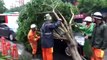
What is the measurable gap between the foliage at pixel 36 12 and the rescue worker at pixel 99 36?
318 cm

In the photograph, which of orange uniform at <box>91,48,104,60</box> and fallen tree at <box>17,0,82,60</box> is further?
fallen tree at <box>17,0,82,60</box>

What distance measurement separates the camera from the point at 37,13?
13.1 metres

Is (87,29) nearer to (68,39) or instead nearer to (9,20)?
(68,39)

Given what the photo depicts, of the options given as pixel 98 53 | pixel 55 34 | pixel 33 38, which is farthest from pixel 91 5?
pixel 98 53

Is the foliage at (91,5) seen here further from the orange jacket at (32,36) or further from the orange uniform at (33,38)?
the orange jacket at (32,36)

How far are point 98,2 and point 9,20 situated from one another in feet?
35.1

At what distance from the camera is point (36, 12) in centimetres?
1313

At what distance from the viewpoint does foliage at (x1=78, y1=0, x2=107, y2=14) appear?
38822 millimetres

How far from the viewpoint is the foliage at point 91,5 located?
127 feet

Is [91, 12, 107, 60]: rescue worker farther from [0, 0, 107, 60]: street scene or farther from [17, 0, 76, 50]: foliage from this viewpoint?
[17, 0, 76, 50]: foliage

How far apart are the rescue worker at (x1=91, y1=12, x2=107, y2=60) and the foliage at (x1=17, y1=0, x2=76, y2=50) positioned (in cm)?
318

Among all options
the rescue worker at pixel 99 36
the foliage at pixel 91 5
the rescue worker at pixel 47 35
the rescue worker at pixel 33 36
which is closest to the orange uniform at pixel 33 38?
the rescue worker at pixel 33 36

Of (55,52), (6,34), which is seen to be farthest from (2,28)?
(55,52)

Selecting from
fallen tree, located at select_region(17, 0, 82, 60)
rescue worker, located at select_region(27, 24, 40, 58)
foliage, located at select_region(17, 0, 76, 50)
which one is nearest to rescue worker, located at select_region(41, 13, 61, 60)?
rescue worker, located at select_region(27, 24, 40, 58)
